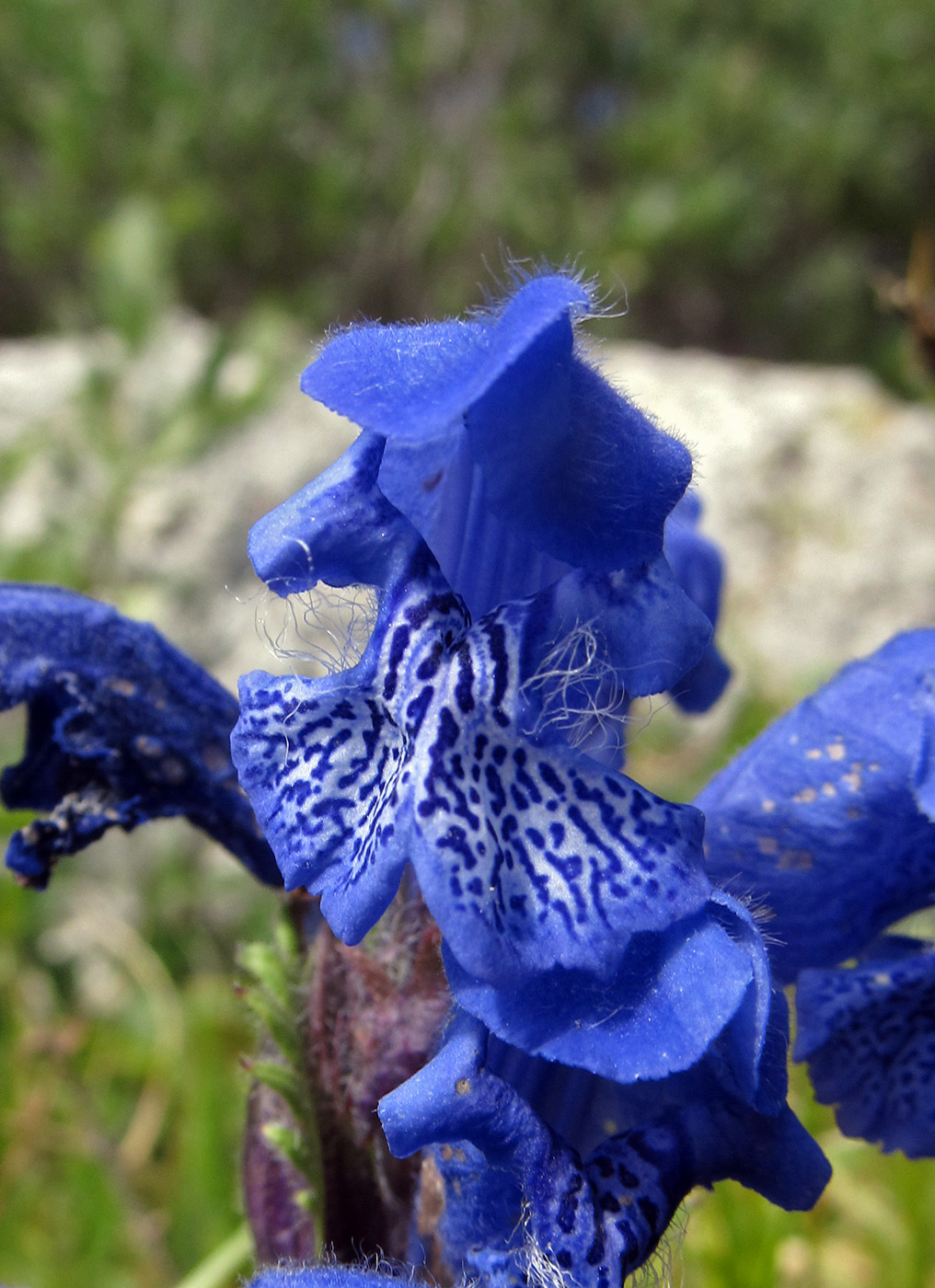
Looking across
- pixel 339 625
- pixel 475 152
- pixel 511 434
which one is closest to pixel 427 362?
pixel 511 434

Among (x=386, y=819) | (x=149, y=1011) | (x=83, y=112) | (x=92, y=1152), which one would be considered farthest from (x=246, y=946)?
(x=83, y=112)

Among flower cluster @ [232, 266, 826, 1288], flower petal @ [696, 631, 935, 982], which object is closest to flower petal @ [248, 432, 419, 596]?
flower cluster @ [232, 266, 826, 1288]

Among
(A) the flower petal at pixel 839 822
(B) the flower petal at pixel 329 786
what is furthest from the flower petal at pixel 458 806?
(A) the flower petal at pixel 839 822

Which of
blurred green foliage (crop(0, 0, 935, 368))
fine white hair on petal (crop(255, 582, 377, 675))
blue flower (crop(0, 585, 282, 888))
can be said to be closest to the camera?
fine white hair on petal (crop(255, 582, 377, 675))

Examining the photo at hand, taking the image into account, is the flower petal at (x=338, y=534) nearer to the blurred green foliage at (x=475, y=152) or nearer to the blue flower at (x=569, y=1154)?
the blue flower at (x=569, y=1154)

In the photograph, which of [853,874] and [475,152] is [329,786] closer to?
[853,874]

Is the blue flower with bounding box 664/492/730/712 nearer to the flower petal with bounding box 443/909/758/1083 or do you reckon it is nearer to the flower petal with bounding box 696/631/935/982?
the flower petal with bounding box 696/631/935/982
